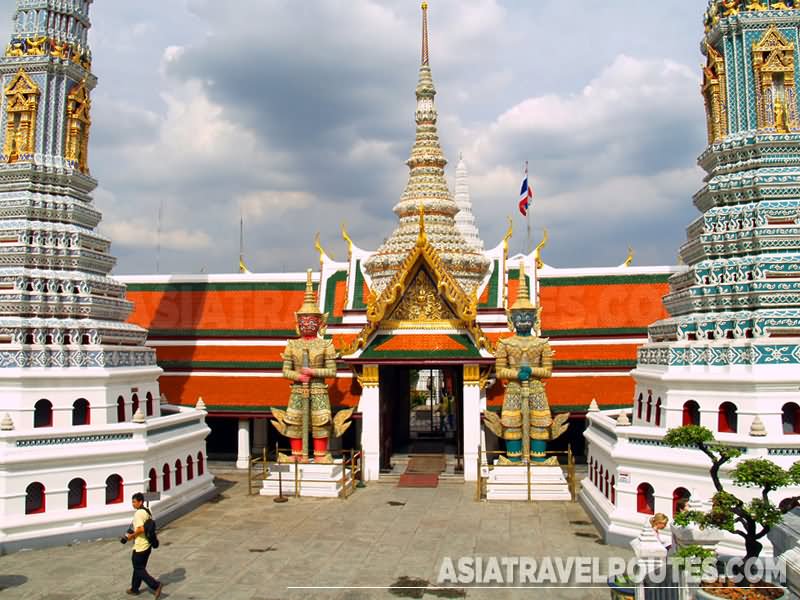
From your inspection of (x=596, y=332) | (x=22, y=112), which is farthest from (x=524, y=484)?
(x=22, y=112)

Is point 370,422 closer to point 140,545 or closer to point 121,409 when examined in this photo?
point 121,409

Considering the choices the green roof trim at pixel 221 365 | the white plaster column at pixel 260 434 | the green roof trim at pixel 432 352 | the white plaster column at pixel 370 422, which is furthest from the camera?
the white plaster column at pixel 260 434

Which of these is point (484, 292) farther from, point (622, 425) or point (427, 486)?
point (622, 425)

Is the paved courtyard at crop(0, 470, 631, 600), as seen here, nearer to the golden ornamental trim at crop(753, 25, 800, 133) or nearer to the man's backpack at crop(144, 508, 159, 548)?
the man's backpack at crop(144, 508, 159, 548)

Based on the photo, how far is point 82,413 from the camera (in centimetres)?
1565

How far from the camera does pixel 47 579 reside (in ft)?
39.6

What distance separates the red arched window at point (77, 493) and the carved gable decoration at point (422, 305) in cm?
1023

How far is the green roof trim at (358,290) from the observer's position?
25.0 metres

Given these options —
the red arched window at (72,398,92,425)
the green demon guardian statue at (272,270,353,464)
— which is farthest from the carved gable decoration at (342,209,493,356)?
the red arched window at (72,398,92,425)

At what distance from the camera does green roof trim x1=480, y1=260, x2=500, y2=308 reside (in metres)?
24.7

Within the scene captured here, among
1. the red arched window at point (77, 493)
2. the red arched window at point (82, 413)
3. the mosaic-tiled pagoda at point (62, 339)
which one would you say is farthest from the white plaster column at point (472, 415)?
the red arched window at point (77, 493)

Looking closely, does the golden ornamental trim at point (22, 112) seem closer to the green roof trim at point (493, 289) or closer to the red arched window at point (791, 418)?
the green roof trim at point (493, 289)

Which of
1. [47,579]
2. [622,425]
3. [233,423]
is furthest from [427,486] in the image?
[47,579]

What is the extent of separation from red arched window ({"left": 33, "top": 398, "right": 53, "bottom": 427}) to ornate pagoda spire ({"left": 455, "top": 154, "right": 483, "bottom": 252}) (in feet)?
135
